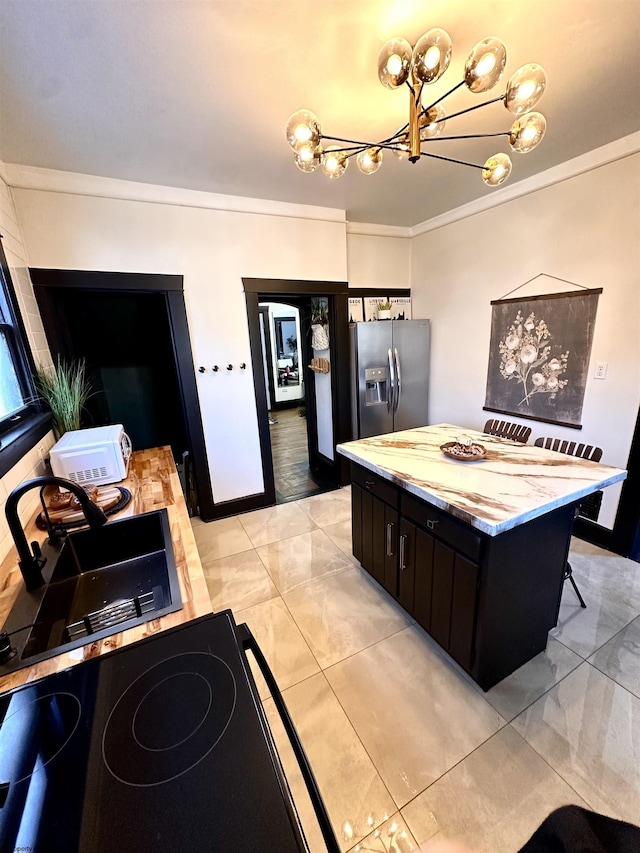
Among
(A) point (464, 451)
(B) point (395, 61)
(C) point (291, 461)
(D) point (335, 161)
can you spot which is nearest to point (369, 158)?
(D) point (335, 161)

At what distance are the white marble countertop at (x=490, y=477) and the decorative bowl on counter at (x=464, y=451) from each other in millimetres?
29

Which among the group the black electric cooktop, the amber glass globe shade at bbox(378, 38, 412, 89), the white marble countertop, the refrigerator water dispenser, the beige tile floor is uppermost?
the amber glass globe shade at bbox(378, 38, 412, 89)

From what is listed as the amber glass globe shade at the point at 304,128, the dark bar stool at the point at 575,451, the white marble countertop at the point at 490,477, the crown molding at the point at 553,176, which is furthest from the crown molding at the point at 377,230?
the dark bar stool at the point at 575,451

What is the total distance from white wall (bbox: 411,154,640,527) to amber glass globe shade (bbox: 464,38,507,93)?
1.79 meters

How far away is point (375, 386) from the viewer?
145 inches

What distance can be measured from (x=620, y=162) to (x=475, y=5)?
1.70 metres

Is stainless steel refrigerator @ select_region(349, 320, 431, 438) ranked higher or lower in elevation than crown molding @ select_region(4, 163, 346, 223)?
lower

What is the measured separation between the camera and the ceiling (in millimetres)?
1291

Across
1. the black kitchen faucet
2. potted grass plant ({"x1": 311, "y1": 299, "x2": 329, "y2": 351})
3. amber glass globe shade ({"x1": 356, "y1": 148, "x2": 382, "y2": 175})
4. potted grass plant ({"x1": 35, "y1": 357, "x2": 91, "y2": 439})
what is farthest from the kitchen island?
potted grass plant ({"x1": 311, "y1": 299, "x2": 329, "y2": 351})

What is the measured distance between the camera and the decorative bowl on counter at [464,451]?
1.91m

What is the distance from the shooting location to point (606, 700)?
157 centimetres

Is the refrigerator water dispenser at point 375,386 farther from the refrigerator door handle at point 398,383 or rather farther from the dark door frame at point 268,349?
the dark door frame at point 268,349

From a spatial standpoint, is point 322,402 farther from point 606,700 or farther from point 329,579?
point 606,700

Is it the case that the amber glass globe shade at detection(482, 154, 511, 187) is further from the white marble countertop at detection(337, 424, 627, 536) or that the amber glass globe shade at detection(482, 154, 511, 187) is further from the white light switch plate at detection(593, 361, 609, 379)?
the white light switch plate at detection(593, 361, 609, 379)
